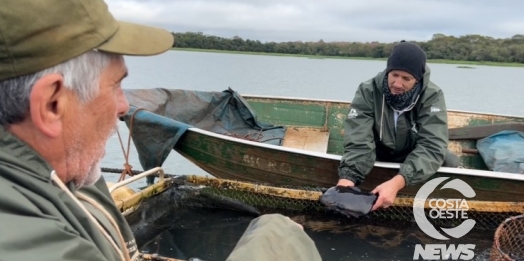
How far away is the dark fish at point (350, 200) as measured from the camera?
4004 millimetres

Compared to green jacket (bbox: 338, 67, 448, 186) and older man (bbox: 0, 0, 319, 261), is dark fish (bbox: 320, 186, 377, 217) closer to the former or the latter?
green jacket (bbox: 338, 67, 448, 186)

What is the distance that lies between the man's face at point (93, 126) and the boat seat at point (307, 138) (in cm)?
533

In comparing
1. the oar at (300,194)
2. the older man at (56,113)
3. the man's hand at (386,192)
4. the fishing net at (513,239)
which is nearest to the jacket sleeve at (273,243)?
the older man at (56,113)

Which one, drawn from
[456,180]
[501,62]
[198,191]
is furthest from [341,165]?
[501,62]

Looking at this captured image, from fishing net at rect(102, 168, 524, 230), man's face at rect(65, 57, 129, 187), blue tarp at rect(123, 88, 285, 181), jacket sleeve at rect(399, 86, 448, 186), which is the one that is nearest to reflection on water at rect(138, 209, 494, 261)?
fishing net at rect(102, 168, 524, 230)

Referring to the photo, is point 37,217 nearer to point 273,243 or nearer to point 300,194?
point 273,243

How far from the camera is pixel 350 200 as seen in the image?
159 inches

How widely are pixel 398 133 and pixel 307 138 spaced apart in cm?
257

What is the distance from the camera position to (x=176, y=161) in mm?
10047

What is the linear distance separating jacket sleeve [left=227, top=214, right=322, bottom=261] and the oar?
299 centimetres

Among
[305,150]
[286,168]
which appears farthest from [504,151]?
[286,168]

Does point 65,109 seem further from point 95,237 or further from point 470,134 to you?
point 470,134

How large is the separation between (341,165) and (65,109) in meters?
3.61

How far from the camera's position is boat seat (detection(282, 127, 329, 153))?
672cm
